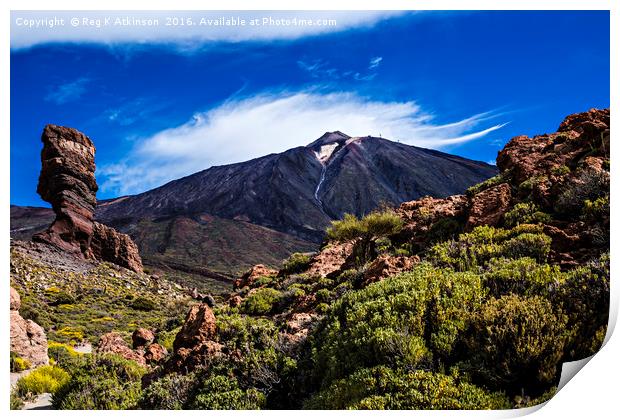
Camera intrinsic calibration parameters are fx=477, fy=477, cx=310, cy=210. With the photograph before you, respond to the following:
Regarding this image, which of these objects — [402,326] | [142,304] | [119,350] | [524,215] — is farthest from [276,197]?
[402,326]

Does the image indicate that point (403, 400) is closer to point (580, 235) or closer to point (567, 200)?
point (580, 235)

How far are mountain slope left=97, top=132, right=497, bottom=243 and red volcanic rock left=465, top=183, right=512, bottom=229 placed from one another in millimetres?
102124

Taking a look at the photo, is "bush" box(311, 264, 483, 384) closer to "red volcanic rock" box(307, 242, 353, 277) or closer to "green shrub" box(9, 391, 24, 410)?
"green shrub" box(9, 391, 24, 410)

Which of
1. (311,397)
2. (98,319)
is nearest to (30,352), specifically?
(311,397)

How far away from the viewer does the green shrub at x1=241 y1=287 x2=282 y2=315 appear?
1162cm

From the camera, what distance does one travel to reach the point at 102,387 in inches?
254

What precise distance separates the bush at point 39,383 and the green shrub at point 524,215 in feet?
25.1

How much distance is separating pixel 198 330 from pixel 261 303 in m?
4.96

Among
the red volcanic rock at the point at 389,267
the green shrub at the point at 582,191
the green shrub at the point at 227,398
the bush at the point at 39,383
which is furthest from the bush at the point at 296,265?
the green shrub at the point at 227,398

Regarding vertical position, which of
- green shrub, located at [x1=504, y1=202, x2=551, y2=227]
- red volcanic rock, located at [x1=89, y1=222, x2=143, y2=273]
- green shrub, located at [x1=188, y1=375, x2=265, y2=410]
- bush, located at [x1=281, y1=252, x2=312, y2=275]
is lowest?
green shrub, located at [x1=188, y1=375, x2=265, y2=410]

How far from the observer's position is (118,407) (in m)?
6.24

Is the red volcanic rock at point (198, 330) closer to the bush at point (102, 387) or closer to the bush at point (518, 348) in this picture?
the bush at point (102, 387)

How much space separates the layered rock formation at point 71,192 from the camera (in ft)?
113

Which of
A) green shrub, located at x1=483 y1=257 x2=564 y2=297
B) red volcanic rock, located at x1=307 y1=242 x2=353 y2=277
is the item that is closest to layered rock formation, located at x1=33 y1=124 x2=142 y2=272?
red volcanic rock, located at x1=307 y1=242 x2=353 y2=277
